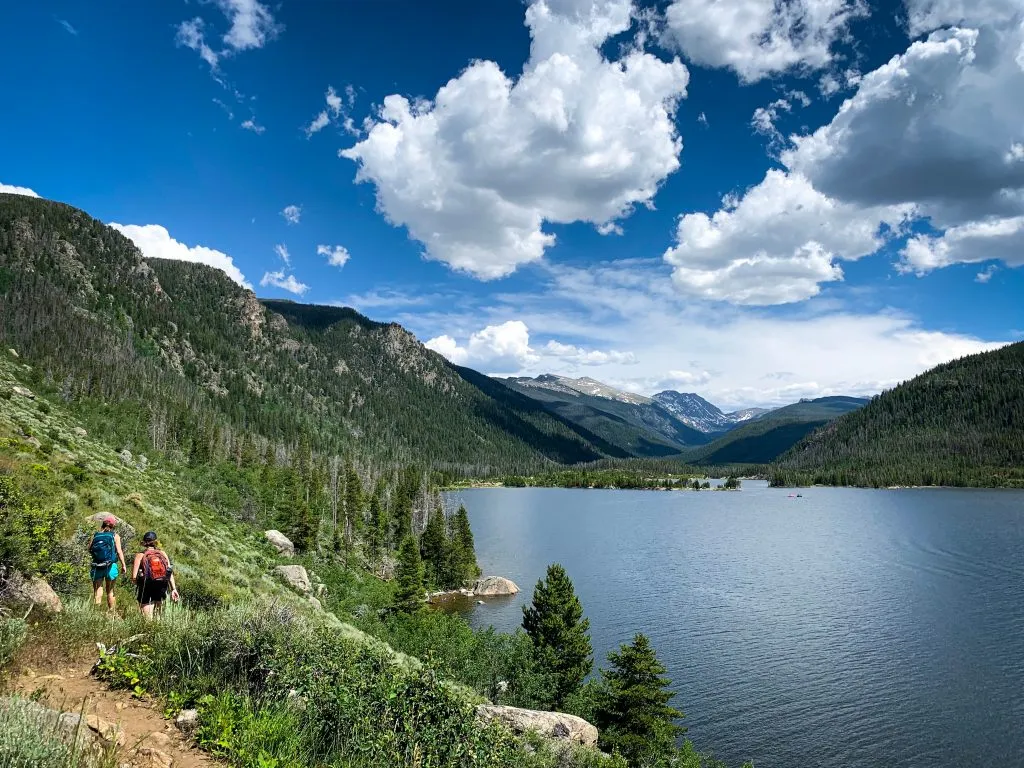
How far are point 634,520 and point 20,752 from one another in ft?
462

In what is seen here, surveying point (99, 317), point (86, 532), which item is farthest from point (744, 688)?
point (99, 317)

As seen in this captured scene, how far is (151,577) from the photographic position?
14422 mm

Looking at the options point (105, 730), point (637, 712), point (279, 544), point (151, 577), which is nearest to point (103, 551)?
point (151, 577)

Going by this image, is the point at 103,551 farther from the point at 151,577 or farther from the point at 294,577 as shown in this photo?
the point at 294,577

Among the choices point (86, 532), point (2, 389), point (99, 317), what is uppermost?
point (99, 317)

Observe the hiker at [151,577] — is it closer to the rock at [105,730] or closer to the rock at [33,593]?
the rock at [33,593]

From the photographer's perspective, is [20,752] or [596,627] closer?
[20,752]

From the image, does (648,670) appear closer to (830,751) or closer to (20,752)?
(830,751)

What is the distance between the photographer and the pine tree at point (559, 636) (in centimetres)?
3738

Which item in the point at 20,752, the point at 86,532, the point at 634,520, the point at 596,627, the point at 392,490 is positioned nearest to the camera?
the point at 20,752

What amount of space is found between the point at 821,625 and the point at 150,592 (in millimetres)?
58106

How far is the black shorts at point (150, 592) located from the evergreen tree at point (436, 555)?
2439 inches

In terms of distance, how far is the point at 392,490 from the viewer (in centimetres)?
A: 15438

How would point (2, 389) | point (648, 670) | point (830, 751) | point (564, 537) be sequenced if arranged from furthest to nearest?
point (564, 537) < point (2, 389) < point (830, 751) < point (648, 670)
